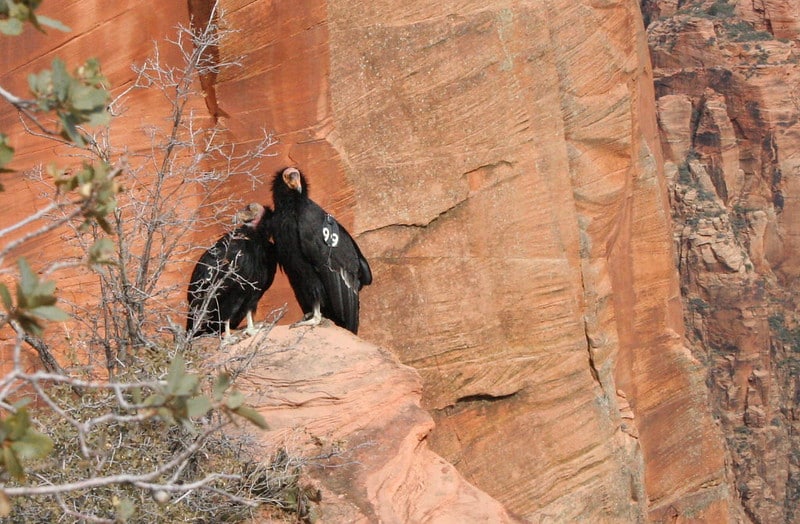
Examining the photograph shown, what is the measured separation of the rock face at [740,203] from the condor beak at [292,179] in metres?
35.0

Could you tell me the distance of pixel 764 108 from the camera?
4841 cm

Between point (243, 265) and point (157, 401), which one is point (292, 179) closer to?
point (243, 265)

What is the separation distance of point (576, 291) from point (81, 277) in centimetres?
498

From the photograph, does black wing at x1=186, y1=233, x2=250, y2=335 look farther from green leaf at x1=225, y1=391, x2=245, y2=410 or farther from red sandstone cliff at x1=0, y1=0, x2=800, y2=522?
green leaf at x1=225, y1=391, x2=245, y2=410

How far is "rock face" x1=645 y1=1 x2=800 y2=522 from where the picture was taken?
42.9 m

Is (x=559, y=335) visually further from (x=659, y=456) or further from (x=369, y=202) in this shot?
(x=659, y=456)

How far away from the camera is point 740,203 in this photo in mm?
49312

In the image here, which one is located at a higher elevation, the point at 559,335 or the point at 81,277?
the point at 81,277

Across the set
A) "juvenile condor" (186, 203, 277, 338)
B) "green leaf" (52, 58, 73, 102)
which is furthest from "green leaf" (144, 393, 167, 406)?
"juvenile condor" (186, 203, 277, 338)

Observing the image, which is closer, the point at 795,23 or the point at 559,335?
the point at 559,335

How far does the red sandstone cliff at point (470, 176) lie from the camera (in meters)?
10.7

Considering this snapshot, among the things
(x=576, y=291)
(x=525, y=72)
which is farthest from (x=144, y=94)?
(x=576, y=291)

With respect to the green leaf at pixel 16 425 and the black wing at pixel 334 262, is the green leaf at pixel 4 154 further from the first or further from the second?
the black wing at pixel 334 262

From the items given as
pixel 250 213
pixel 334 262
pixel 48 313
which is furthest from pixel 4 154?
pixel 334 262
